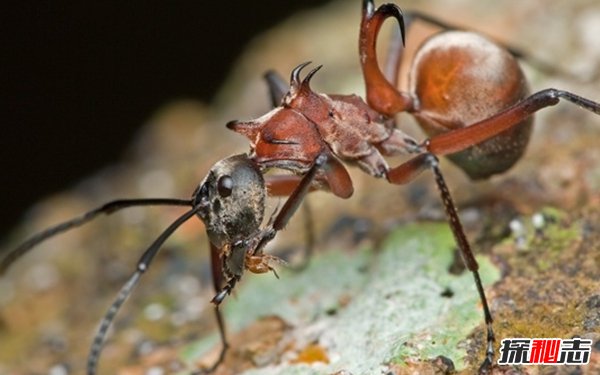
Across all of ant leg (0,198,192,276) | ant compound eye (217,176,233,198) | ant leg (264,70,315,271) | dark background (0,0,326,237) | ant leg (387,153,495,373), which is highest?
dark background (0,0,326,237)

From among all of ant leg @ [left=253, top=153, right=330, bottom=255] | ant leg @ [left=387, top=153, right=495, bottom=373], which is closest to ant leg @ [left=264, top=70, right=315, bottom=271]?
ant leg @ [left=387, top=153, right=495, bottom=373]

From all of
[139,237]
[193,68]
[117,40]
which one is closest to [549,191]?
[139,237]

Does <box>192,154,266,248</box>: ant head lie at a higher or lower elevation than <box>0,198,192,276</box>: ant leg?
lower

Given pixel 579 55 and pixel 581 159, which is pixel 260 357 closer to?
pixel 581 159

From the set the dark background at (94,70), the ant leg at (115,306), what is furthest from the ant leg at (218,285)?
the dark background at (94,70)

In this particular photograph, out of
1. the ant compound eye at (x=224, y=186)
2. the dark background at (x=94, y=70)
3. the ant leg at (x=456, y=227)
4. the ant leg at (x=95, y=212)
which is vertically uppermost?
the dark background at (x=94, y=70)

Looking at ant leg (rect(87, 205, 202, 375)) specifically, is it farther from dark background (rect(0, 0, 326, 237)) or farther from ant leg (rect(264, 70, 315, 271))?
dark background (rect(0, 0, 326, 237))

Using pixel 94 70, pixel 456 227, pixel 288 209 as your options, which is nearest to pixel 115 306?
pixel 288 209

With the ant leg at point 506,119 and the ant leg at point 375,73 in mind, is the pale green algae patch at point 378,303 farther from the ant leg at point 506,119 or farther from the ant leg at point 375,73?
the ant leg at point 375,73
